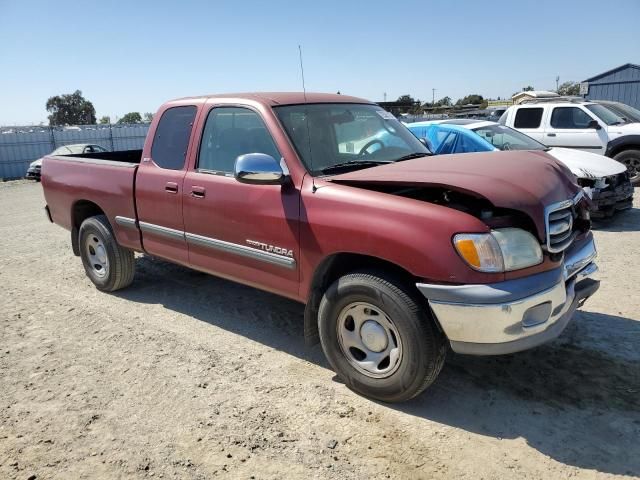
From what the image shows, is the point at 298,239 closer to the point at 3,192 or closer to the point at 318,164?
the point at 318,164

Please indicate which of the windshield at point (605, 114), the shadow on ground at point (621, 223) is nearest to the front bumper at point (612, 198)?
the shadow on ground at point (621, 223)

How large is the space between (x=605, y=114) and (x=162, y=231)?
10.1 m

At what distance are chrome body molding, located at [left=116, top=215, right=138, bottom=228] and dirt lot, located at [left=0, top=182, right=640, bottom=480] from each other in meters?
0.84

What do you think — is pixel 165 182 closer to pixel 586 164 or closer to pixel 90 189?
pixel 90 189

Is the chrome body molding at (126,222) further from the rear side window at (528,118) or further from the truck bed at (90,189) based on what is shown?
the rear side window at (528,118)

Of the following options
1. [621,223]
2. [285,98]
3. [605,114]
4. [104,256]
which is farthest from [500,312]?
[605,114]

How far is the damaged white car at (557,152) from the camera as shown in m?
7.59

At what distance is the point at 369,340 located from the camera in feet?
10.8

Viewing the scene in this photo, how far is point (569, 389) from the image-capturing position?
3.37m

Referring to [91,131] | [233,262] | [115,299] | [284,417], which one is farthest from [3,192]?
[284,417]

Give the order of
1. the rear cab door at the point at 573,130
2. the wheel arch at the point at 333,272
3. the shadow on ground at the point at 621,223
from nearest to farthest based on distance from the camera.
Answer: the wheel arch at the point at 333,272, the shadow on ground at the point at 621,223, the rear cab door at the point at 573,130

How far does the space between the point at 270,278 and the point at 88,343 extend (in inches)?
69.8

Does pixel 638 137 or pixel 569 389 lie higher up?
pixel 638 137

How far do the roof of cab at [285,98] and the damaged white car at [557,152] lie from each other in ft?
11.4
